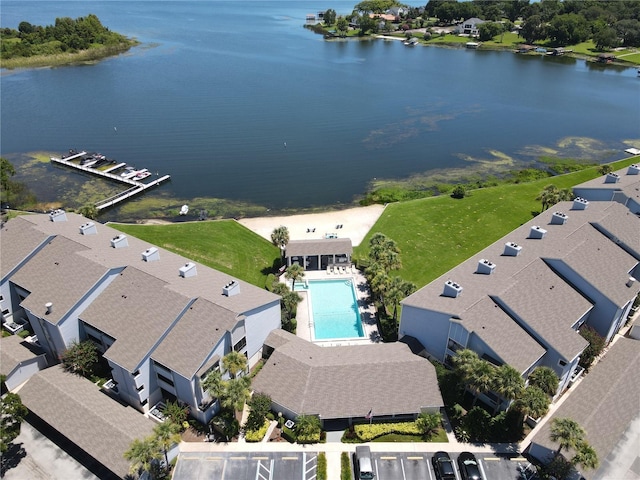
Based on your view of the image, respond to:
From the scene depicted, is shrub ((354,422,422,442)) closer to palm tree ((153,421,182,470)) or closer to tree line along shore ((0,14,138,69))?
palm tree ((153,421,182,470))

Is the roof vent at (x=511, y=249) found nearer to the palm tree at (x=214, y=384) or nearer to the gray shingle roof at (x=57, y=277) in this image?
the palm tree at (x=214, y=384)

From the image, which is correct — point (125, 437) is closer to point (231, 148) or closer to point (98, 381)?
point (98, 381)

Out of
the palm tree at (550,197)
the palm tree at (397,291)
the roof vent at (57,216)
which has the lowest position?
the palm tree at (397,291)

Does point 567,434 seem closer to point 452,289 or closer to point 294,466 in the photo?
point 452,289

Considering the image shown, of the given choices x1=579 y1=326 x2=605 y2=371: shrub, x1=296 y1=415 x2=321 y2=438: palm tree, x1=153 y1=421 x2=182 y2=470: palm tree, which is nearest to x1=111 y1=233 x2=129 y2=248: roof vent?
x1=153 y1=421 x2=182 y2=470: palm tree

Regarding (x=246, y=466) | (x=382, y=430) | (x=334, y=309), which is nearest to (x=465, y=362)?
(x=382, y=430)

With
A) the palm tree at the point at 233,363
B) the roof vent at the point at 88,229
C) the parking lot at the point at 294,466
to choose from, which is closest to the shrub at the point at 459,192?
the parking lot at the point at 294,466
